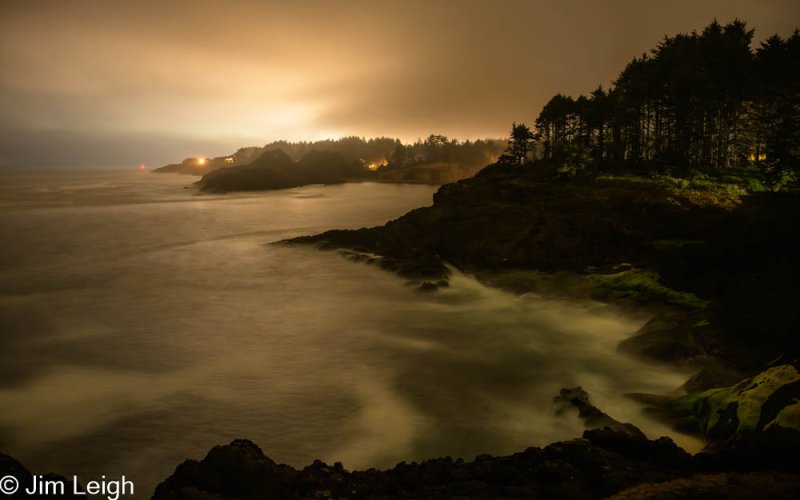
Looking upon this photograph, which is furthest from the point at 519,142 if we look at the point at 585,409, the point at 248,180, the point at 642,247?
the point at 248,180

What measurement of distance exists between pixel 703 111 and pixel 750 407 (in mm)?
41689

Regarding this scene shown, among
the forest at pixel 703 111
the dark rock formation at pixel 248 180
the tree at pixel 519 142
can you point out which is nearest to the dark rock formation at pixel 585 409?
the forest at pixel 703 111

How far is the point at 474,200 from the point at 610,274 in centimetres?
1133

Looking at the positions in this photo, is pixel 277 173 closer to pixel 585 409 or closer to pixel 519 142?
pixel 519 142

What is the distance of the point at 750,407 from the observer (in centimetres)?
807

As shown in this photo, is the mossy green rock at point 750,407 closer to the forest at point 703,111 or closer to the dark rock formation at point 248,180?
the forest at point 703,111

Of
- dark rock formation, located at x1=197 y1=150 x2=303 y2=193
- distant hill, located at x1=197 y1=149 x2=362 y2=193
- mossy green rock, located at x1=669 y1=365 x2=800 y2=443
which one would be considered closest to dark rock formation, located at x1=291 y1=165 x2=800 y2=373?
mossy green rock, located at x1=669 y1=365 x2=800 y2=443

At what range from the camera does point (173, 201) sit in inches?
3169

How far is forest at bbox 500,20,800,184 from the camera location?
35.2m

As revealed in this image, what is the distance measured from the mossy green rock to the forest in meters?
27.6

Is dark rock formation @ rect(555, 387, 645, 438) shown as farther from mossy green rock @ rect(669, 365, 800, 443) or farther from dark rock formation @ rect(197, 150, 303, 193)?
dark rock formation @ rect(197, 150, 303, 193)

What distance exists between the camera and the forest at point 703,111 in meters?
35.2

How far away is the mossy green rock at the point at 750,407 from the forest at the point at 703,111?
27.6 meters

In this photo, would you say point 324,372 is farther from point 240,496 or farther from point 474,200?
point 474,200
